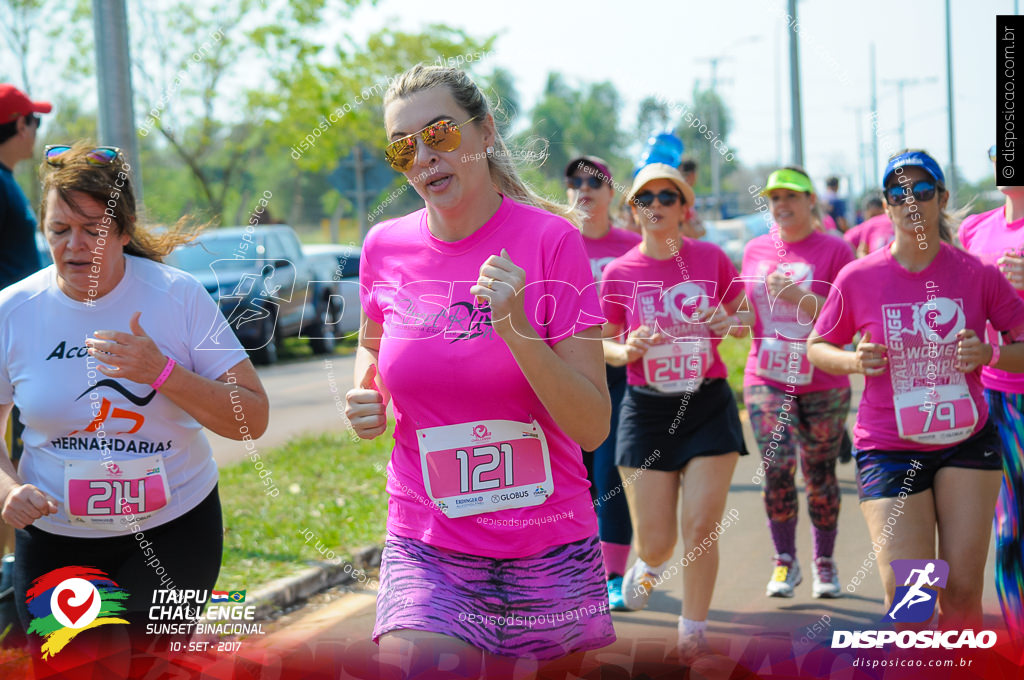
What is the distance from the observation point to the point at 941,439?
12.2 feet

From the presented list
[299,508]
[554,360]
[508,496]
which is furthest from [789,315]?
[554,360]

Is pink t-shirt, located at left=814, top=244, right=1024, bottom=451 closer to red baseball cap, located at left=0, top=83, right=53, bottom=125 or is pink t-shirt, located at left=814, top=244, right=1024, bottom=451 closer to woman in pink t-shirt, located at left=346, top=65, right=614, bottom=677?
woman in pink t-shirt, located at left=346, top=65, right=614, bottom=677

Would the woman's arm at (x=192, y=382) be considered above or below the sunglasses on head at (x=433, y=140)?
below

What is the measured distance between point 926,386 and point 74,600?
2944 millimetres

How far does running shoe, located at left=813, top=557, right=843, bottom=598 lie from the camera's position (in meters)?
5.33

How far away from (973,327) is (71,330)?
10.2 ft

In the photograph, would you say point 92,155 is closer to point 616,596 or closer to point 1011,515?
point 616,596

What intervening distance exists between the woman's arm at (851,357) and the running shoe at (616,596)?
173 cm

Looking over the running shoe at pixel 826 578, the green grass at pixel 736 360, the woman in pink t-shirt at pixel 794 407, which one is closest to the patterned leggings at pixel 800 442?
the woman in pink t-shirt at pixel 794 407

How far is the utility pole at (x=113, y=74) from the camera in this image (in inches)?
194

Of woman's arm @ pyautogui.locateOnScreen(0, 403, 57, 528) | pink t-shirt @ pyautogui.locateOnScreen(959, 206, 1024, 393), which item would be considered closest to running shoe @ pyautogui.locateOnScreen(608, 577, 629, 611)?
pink t-shirt @ pyautogui.locateOnScreen(959, 206, 1024, 393)

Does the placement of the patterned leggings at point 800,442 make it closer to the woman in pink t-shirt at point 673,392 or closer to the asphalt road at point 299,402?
the woman in pink t-shirt at point 673,392

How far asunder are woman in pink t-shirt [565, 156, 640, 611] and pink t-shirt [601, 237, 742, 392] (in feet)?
0.77

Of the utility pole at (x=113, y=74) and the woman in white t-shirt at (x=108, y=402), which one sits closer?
the woman in white t-shirt at (x=108, y=402)
